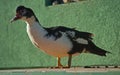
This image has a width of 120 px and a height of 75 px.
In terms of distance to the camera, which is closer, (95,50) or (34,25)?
(34,25)

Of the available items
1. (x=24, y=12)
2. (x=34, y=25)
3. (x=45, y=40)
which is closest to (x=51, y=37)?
(x=45, y=40)

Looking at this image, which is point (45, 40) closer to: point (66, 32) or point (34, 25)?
point (34, 25)

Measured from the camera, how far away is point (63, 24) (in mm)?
9164

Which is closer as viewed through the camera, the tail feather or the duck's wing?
the duck's wing

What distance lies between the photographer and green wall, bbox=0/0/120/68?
8.52 metres

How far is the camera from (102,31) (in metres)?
8.62

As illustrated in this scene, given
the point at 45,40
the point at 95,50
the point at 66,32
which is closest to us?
the point at 45,40

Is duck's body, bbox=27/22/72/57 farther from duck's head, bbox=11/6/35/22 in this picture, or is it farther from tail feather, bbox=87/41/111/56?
tail feather, bbox=87/41/111/56

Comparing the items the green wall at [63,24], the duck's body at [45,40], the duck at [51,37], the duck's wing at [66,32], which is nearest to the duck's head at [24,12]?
the duck at [51,37]

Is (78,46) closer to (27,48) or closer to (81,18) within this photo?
(81,18)

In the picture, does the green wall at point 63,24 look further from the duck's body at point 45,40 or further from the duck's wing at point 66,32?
the duck's body at point 45,40

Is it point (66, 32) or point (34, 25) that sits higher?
point (34, 25)

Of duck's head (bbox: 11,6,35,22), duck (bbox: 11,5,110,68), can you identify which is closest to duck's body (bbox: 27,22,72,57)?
duck (bbox: 11,5,110,68)

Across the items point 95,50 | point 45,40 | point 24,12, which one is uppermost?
point 24,12
